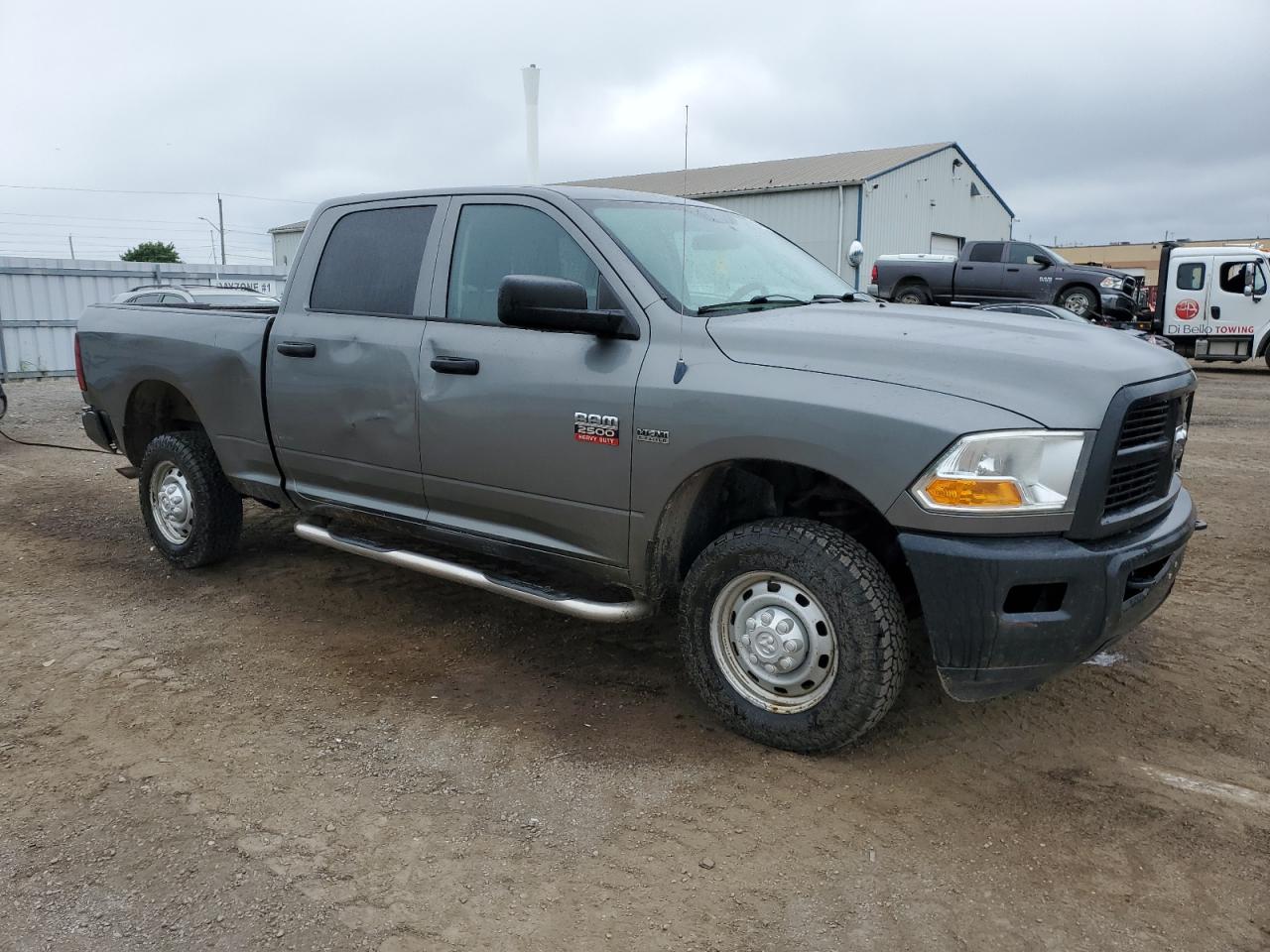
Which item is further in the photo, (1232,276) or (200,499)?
(1232,276)

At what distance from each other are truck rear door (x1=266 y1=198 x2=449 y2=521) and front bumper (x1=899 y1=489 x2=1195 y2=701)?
2309 millimetres

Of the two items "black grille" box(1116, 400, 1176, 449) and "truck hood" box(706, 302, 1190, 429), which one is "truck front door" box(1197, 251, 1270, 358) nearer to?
"truck hood" box(706, 302, 1190, 429)

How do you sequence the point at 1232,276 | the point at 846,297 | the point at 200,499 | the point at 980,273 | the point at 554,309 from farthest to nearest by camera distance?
the point at 980,273
the point at 1232,276
the point at 200,499
the point at 846,297
the point at 554,309

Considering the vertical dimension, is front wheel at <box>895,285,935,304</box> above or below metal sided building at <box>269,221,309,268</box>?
below

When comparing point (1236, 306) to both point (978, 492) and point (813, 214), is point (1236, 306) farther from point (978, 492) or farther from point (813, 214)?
point (978, 492)

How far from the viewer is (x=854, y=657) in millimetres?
3227

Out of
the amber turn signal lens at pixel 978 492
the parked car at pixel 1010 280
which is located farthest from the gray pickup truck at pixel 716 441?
the parked car at pixel 1010 280

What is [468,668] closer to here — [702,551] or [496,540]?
[496,540]

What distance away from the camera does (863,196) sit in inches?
1089

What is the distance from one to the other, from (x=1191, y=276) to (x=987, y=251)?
3848 millimetres

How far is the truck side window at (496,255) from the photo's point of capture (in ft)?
13.1

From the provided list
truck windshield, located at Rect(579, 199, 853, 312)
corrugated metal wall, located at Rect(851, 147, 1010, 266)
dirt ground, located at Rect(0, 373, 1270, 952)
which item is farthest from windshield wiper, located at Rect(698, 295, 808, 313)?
corrugated metal wall, located at Rect(851, 147, 1010, 266)

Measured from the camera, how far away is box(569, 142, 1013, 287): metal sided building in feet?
92.5

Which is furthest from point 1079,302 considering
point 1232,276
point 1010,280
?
point 1232,276
